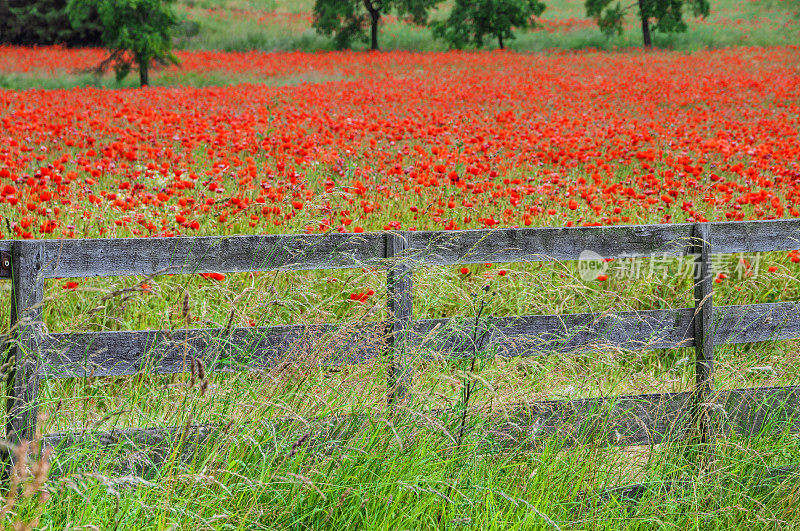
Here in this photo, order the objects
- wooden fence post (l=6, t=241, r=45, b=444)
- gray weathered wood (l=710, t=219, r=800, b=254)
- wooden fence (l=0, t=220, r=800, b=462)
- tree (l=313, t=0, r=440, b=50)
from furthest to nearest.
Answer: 1. tree (l=313, t=0, r=440, b=50)
2. gray weathered wood (l=710, t=219, r=800, b=254)
3. wooden fence (l=0, t=220, r=800, b=462)
4. wooden fence post (l=6, t=241, r=45, b=444)

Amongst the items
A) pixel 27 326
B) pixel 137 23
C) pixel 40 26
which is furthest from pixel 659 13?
pixel 27 326

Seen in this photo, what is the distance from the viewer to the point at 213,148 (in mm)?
7664

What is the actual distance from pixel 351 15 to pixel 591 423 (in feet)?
104

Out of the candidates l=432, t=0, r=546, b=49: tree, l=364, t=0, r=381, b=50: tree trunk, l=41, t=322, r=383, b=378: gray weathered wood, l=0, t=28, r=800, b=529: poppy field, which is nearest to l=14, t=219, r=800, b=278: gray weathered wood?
l=0, t=28, r=800, b=529: poppy field

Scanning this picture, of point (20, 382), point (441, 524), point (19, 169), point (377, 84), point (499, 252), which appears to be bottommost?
point (441, 524)

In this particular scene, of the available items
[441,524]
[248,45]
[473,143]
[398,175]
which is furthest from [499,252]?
[248,45]

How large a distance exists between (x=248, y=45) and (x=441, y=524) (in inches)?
1265

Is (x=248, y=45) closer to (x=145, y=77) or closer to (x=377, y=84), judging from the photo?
(x=145, y=77)

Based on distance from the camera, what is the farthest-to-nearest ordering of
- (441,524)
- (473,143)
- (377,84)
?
(377,84), (473,143), (441,524)

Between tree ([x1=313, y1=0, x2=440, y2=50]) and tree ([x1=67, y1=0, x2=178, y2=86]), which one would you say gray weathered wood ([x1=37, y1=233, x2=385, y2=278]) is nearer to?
tree ([x1=67, y1=0, x2=178, y2=86])

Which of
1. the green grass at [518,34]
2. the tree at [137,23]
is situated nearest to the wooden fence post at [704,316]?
the tree at [137,23]

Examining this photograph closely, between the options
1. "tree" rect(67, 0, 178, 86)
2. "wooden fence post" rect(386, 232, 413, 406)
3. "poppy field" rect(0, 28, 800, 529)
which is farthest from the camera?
"tree" rect(67, 0, 178, 86)

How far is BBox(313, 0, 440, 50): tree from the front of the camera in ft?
104

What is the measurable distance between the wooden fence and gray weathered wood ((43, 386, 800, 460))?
0.01m
